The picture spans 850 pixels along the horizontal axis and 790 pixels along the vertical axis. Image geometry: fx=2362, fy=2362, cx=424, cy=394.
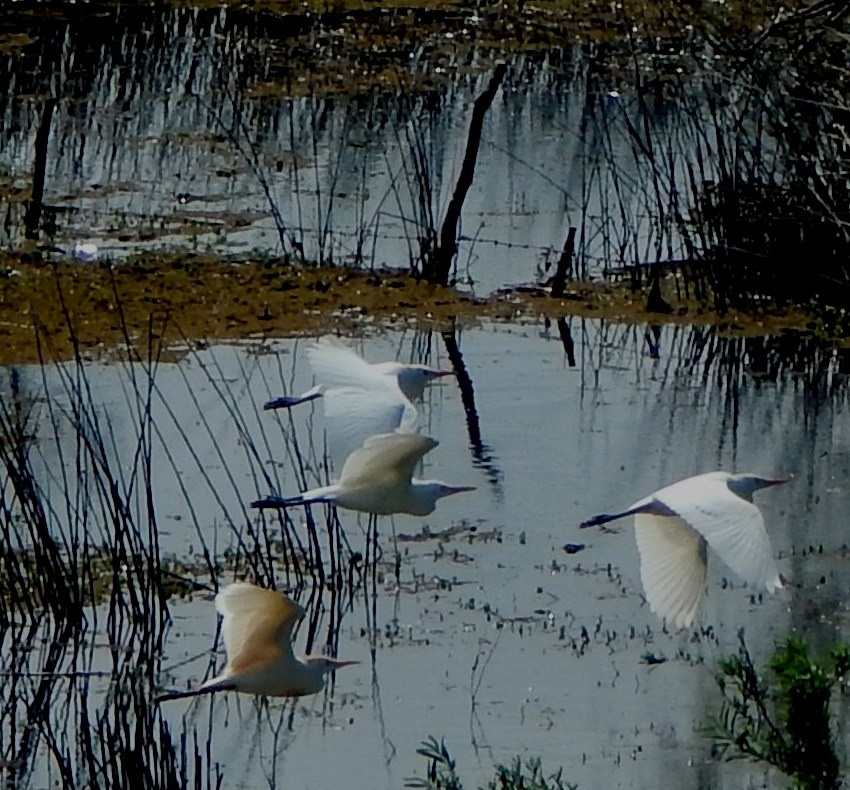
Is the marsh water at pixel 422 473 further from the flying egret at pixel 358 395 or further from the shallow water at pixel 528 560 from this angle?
the flying egret at pixel 358 395

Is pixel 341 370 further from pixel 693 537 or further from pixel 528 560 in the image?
pixel 693 537

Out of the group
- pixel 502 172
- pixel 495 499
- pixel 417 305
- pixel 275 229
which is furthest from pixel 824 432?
pixel 502 172

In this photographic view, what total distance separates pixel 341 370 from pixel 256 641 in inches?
58.7

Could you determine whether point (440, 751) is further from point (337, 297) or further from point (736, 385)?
point (337, 297)

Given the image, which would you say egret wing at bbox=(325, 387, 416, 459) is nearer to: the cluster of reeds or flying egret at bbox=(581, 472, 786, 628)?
flying egret at bbox=(581, 472, 786, 628)

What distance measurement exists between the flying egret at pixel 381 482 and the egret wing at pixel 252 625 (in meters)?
0.61

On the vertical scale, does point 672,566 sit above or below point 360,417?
below

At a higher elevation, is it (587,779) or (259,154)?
(259,154)

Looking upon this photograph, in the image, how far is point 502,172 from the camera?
13586 mm

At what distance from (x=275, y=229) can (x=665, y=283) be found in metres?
2.23

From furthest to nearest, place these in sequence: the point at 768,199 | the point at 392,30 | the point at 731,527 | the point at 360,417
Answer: the point at 392,30 < the point at 768,199 < the point at 360,417 < the point at 731,527

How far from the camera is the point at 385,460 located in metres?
5.90

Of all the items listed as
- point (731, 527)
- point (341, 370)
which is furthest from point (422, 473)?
point (731, 527)

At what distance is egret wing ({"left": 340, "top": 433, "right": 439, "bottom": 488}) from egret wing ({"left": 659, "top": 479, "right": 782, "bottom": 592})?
0.68 m
